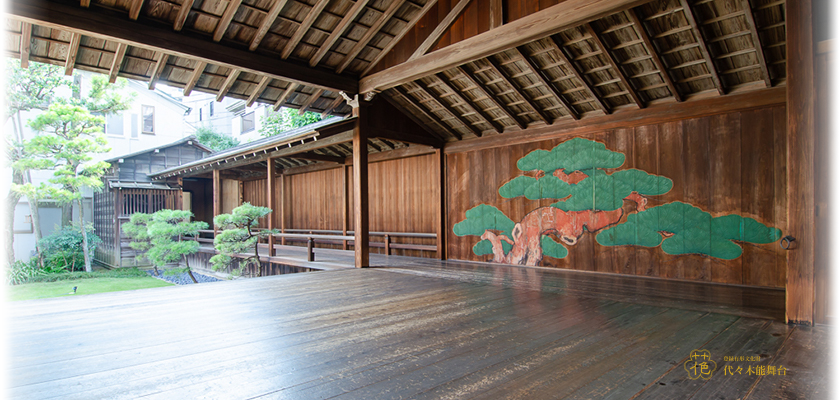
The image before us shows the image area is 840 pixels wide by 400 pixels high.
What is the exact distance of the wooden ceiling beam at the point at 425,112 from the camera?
828 centimetres

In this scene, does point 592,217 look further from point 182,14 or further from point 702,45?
point 182,14

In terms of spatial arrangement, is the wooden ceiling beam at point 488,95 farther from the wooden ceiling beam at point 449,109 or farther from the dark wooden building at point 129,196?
the dark wooden building at point 129,196

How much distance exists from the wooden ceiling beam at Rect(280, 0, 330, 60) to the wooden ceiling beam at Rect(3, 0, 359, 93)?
0.62 ft

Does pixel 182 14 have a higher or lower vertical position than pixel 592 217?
higher

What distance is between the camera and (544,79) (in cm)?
675

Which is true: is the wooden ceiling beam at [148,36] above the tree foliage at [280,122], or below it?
below

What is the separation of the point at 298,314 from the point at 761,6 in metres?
5.78

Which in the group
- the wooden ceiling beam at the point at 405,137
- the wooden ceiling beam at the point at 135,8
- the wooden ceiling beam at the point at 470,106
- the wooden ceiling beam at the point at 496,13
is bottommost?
the wooden ceiling beam at the point at 405,137

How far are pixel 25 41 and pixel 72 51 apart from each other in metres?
0.42

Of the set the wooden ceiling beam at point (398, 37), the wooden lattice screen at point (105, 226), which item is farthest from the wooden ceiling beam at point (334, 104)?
the wooden lattice screen at point (105, 226)

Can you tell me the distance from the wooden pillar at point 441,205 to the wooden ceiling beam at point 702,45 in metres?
4.91

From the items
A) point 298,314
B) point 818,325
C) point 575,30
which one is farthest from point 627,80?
point 298,314

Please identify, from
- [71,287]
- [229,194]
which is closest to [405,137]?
[71,287]

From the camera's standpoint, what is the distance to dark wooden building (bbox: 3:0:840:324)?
13.4ft
